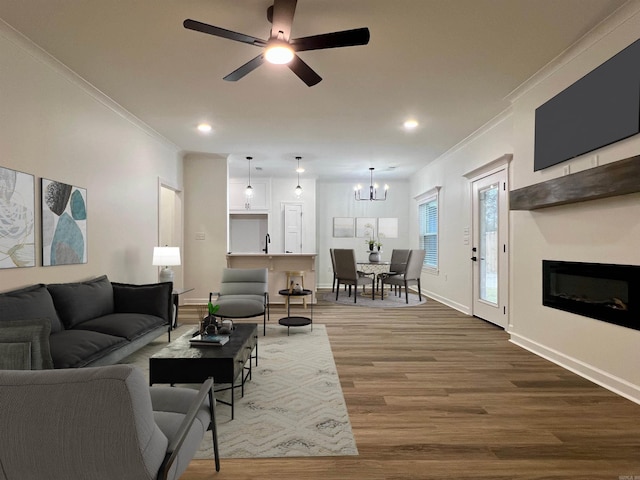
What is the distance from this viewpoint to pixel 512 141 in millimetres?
4852

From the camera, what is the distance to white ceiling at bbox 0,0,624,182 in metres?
2.81

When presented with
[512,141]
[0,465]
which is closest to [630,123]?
[512,141]

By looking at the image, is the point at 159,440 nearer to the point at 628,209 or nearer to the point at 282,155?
the point at 628,209

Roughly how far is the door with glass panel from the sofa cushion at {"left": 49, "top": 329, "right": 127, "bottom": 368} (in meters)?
4.50

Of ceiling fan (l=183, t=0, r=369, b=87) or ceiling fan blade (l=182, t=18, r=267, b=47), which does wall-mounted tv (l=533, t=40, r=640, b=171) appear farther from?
ceiling fan blade (l=182, t=18, r=267, b=47)

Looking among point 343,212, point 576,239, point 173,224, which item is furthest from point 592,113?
point 343,212

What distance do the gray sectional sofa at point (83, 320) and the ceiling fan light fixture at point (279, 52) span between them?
221cm

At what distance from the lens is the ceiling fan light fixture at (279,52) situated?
8.73 feet

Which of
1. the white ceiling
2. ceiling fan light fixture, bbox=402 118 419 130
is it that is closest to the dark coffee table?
the white ceiling

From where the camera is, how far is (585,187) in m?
3.11

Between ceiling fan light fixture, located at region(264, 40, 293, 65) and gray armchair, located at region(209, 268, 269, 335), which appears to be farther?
gray armchair, located at region(209, 268, 269, 335)

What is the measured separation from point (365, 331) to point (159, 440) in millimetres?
4082

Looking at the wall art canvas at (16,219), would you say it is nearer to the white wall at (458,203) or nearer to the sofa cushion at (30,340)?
the sofa cushion at (30,340)

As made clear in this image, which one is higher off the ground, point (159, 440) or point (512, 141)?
point (512, 141)
